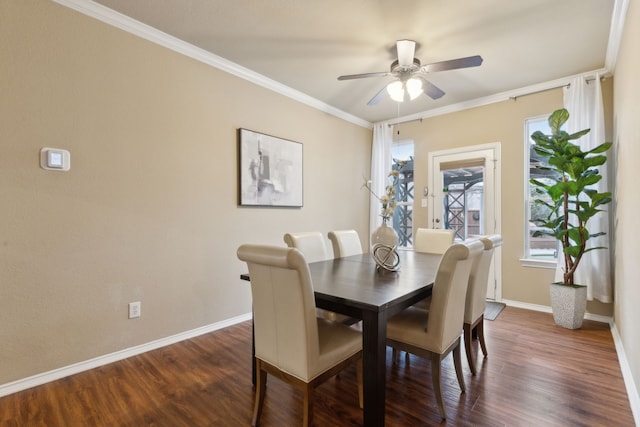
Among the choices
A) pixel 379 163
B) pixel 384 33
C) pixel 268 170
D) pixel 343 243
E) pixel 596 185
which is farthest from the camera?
pixel 379 163

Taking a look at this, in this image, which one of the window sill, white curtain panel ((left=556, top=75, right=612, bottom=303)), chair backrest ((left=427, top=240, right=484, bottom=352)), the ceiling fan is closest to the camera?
chair backrest ((left=427, top=240, right=484, bottom=352))

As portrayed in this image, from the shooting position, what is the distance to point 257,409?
1609 millimetres

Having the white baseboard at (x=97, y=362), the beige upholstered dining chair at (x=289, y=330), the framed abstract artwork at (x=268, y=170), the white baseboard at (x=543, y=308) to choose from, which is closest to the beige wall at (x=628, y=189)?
the white baseboard at (x=543, y=308)

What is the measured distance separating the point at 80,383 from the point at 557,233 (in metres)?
4.14

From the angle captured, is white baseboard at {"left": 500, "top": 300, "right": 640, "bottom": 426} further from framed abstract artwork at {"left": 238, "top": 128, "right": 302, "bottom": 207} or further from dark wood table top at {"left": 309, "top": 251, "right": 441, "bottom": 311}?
framed abstract artwork at {"left": 238, "top": 128, "right": 302, "bottom": 207}

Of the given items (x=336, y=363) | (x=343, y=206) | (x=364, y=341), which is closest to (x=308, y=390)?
(x=336, y=363)

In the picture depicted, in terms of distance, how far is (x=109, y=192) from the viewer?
229 cm

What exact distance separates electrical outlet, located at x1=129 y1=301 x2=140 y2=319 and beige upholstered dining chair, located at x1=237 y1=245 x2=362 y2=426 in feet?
4.47

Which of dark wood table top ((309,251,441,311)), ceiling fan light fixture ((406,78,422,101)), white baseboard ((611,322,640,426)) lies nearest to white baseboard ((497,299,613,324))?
white baseboard ((611,322,640,426))

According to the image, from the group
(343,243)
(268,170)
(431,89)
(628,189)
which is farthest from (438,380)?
(268,170)

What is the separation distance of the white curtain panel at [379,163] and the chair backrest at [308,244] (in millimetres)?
2342

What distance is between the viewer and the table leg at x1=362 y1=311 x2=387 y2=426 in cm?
139

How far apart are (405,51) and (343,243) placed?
1747 mm

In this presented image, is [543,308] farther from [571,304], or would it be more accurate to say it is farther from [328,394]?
[328,394]
